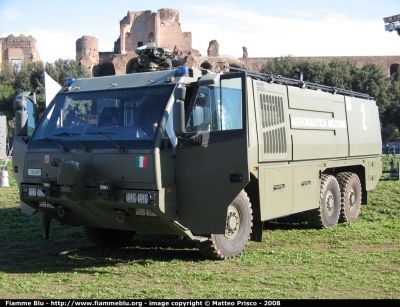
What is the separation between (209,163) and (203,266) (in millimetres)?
1447

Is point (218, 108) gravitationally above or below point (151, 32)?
below

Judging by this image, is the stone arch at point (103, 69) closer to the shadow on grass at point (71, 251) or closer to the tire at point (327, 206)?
the shadow on grass at point (71, 251)

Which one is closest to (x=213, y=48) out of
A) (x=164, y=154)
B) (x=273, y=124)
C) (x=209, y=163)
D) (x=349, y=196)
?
(x=349, y=196)

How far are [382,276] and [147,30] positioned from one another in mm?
75033

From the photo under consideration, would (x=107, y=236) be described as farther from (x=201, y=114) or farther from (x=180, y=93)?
(x=180, y=93)

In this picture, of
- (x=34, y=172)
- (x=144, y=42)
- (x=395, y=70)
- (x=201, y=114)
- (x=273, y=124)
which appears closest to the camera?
(x=201, y=114)

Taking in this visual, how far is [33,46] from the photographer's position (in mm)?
78562

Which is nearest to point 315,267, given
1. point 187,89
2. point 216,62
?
point 187,89

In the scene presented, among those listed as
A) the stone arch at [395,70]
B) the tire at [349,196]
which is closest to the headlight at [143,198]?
the tire at [349,196]

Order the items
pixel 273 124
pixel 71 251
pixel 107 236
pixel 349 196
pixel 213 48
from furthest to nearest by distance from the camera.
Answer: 1. pixel 213 48
2. pixel 349 196
3. pixel 107 236
4. pixel 71 251
5. pixel 273 124

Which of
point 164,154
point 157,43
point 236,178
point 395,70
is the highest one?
point 157,43

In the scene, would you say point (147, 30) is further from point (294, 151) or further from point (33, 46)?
point (294, 151)

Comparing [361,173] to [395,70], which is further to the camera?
[395,70]

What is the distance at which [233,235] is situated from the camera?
8180 mm
